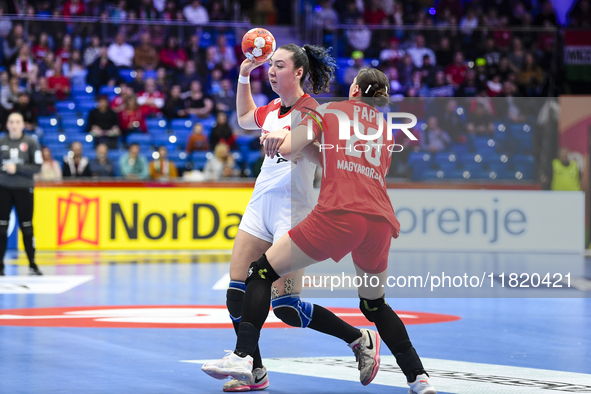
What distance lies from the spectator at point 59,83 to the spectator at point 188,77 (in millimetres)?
2470

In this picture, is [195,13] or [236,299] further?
[195,13]

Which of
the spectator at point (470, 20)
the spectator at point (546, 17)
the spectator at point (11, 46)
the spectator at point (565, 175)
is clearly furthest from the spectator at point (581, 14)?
the spectator at point (11, 46)

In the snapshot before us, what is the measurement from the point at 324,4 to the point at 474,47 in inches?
171

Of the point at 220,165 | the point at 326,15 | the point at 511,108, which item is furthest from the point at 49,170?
the point at 511,108

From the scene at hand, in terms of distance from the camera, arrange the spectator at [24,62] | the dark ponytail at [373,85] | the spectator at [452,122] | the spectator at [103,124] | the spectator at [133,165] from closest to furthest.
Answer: the dark ponytail at [373,85]
the spectator at [133,165]
the spectator at [452,122]
the spectator at [103,124]
the spectator at [24,62]

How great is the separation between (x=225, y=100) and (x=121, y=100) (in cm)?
227

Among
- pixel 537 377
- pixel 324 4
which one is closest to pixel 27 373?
pixel 537 377

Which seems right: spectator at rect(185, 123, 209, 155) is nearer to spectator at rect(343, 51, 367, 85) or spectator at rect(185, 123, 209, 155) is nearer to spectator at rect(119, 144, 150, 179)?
spectator at rect(119, 144, 150, 179)

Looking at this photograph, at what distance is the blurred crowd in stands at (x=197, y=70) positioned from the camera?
16.2 metres

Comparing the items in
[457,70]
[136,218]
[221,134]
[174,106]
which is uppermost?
[457,70]

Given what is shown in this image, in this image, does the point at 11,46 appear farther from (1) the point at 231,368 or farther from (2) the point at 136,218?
(1) the point at 231,368

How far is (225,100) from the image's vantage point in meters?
17.5

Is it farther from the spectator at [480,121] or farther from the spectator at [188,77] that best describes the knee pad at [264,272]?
the spectator at [188,77]

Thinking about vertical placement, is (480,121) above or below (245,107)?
above
